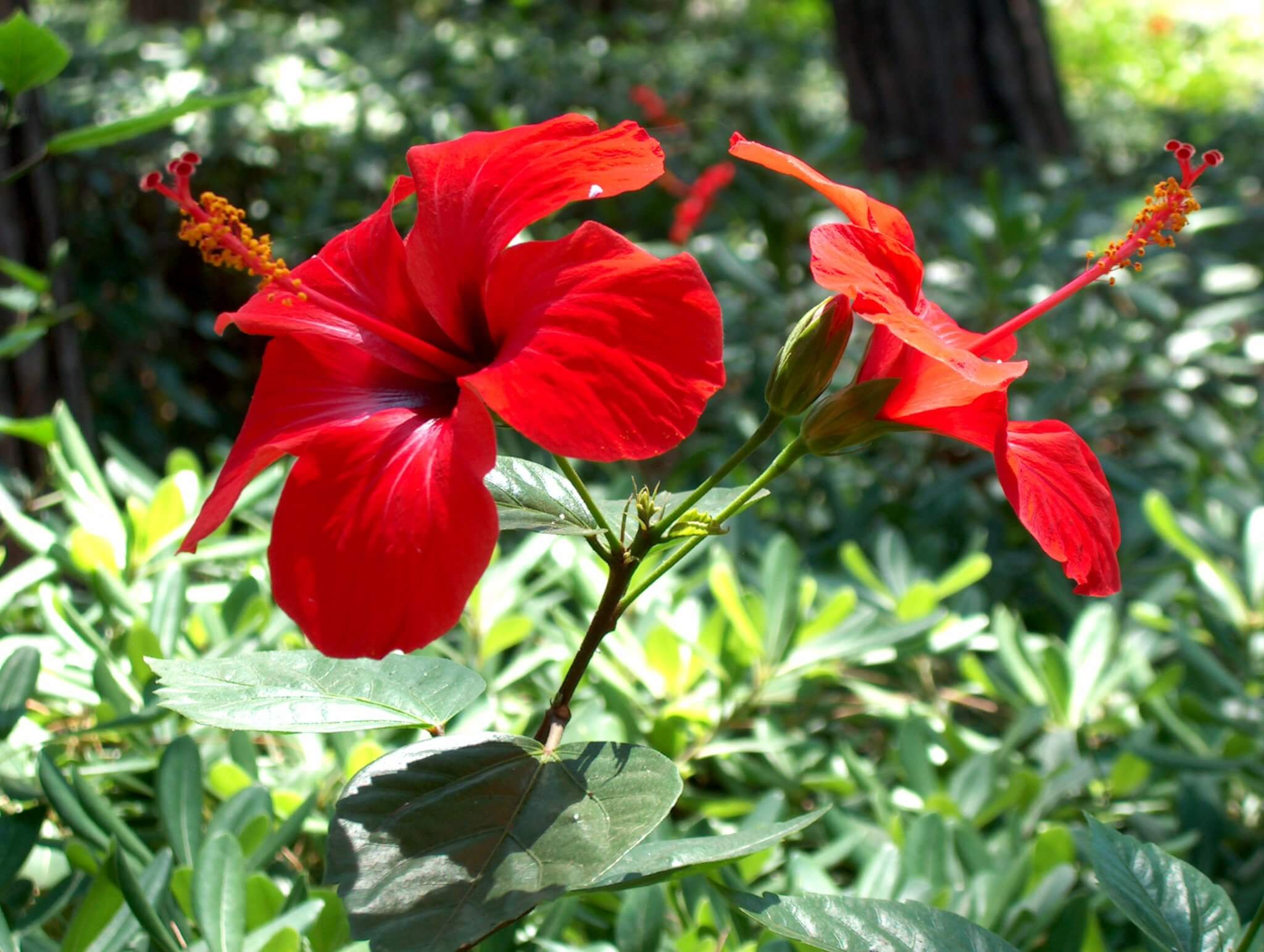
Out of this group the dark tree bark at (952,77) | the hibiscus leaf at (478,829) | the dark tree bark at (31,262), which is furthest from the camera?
the dark tree bark at (952,77)

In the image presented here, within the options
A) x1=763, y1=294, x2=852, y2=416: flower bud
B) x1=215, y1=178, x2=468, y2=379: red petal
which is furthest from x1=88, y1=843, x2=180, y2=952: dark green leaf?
x1=763, y1=294, x2=852, y2=416: flower bud

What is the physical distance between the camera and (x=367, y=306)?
2.30 feet

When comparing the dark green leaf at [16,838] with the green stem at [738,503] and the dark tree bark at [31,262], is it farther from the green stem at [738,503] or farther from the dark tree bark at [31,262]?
the dark tree bark at [31,262]

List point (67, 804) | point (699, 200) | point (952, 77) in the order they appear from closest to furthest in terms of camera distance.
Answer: point (67, 804) → point (699, 200) → point (952, 77)

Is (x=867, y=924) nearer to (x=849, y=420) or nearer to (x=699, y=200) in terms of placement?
(x=849, y=420)

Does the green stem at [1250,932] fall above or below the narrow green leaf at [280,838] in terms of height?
below

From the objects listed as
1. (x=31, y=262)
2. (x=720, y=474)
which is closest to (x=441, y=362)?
(x=720, y=474)

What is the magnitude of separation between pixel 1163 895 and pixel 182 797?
2.22 feet

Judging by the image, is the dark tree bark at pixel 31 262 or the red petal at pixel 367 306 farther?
the dark tree bark at pixel 31 262

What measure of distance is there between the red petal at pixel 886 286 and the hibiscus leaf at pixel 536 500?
7.6 inches

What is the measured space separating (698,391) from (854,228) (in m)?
0.16

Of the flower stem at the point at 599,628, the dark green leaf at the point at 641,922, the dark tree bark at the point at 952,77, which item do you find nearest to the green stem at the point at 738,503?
the flower stem at the point at 599,628

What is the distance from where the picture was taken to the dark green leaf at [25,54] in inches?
37.3

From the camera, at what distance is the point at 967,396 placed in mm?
655
